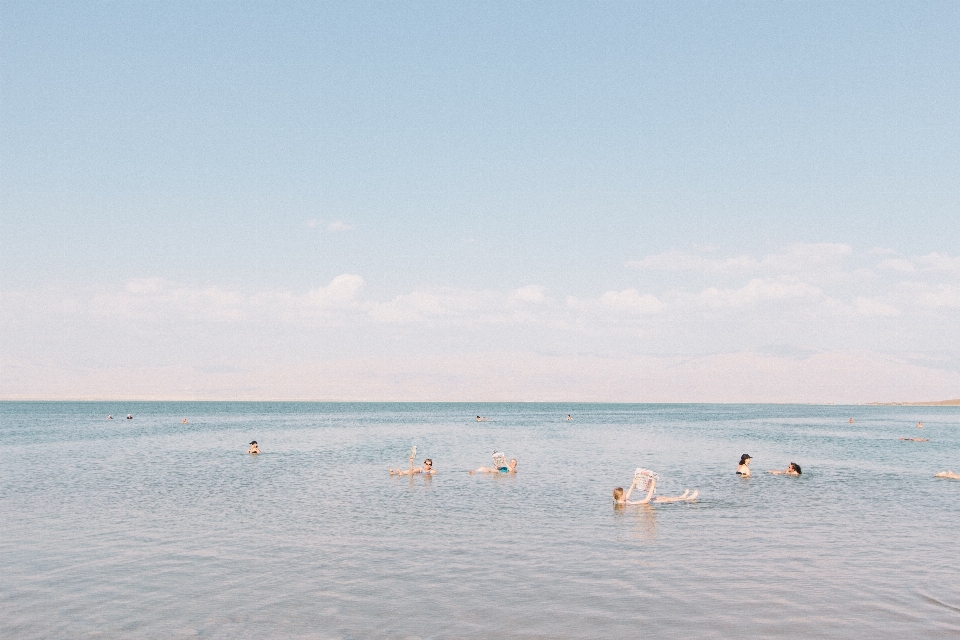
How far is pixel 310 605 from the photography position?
17.3 meters

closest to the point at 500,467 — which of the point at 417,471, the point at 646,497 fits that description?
the point at 417,471

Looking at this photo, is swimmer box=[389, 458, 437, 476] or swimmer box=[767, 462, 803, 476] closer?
swimmer box=[389, 458, 437, 476]

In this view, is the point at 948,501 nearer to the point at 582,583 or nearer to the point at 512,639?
the point at 582,583

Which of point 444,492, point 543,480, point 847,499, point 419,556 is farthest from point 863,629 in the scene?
point 543,480

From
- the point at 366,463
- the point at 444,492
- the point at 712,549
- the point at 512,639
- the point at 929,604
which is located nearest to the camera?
the point at 512,639

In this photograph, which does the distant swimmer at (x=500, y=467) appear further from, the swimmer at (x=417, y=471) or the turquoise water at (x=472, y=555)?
the swimmer at (x=417, y=471)

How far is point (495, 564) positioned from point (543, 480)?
21388 mm

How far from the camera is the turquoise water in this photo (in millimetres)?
16095

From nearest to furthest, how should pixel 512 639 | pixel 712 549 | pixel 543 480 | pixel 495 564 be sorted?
pixel 512 639 < pixel 495 564 < pixel 712 549 < pixel 543 480

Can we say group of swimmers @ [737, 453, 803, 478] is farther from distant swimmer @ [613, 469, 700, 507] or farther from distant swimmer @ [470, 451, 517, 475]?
distant swimmer @ [470, 451, 517, 475]

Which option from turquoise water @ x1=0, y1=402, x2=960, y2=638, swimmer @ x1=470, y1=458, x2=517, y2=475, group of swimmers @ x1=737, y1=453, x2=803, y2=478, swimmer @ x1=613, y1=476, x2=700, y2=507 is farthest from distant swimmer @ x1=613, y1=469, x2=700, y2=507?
swimmer @ x1=470, y1=458, x2=517, y2=475

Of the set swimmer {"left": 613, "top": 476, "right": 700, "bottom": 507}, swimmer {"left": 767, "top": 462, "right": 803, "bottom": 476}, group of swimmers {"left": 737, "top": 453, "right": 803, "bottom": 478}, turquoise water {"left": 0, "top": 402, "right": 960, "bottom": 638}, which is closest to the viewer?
turquoise water {"left": 0, "top": 402, "right": 960, "bottom": 638}

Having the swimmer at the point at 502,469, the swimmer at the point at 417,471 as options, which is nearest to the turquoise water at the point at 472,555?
the swimmer at the point at 502,469

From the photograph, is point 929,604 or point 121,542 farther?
point 121,542
